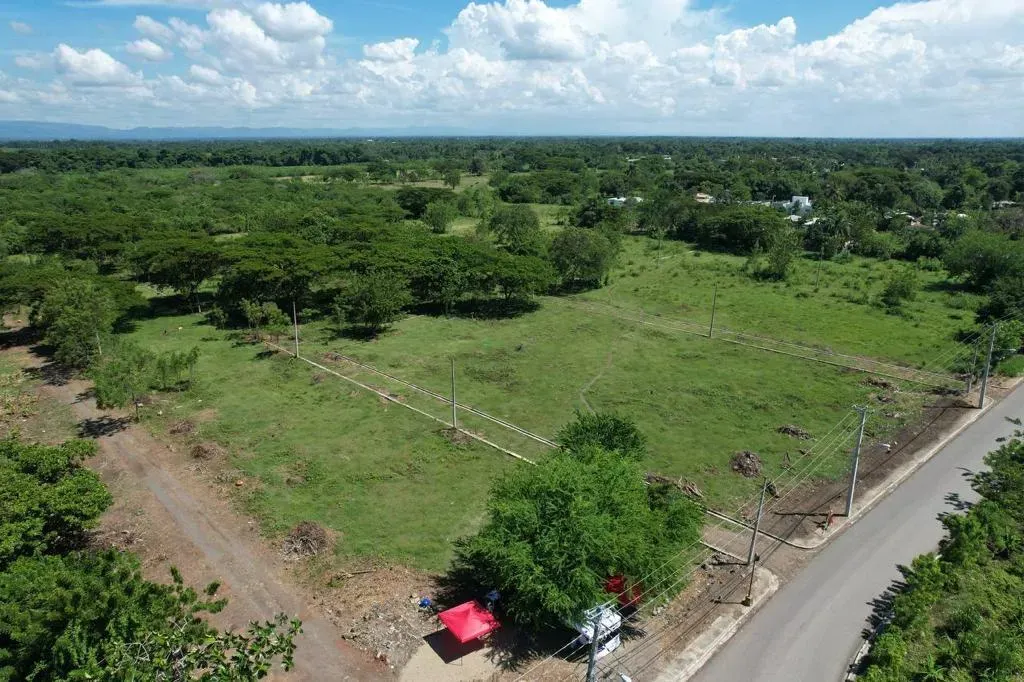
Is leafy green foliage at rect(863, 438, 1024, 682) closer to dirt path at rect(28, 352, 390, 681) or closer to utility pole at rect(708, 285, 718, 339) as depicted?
dirt path at rect(28, 352, 390, 681)

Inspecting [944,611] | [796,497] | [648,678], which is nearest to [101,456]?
[648,678]

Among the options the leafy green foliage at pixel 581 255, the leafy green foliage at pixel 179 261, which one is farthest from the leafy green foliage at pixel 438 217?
the leafy green foliage at pixel 179 261

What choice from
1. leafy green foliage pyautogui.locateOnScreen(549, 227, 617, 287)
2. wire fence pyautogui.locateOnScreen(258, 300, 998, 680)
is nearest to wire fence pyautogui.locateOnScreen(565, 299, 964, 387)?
wire fence pyautogui.locateOnScreen(258, 300, 998, 680)

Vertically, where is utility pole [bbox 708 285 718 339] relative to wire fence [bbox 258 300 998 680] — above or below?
above

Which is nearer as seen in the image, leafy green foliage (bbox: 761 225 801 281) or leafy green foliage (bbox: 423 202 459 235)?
leafy green foliage (bbox: 761 225 801 281)

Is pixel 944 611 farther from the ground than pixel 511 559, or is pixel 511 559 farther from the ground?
pixel 511 559

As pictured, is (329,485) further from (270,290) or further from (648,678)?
(270,290)
